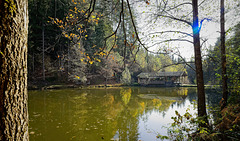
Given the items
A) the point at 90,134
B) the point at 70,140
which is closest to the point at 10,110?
the point at 70,140

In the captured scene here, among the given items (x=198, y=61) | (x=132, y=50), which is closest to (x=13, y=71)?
(x=132, y=50)

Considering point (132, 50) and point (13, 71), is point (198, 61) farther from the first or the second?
point (13, 71)

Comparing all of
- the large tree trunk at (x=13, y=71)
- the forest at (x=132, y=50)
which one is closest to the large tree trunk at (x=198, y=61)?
the forest at (x=132, y=50)

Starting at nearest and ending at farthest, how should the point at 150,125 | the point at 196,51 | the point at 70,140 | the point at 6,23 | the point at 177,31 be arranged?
1. the point at 6,23
2. the point at 70,140
3. the point at 196,51
4. the point at 177,31
5. the point at 150,125

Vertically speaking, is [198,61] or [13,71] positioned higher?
[198,61]

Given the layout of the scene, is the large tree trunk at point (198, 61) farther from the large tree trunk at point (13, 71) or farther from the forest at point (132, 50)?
the large tree trunk at point (13, 71)

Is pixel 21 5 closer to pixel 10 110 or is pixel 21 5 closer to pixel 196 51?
pixel 10 110

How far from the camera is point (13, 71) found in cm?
121

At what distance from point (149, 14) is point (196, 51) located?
1986 millimetres

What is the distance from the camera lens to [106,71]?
2795 centimetres

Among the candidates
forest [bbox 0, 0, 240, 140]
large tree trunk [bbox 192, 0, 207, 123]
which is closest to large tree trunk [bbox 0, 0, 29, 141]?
forest [bbox 0, 0, 240, 140]

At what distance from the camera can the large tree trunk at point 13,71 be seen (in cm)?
115

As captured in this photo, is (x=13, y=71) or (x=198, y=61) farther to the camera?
(x=198, y=61)

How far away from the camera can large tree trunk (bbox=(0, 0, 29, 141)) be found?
1152 millimetres
